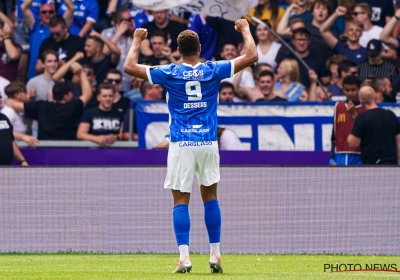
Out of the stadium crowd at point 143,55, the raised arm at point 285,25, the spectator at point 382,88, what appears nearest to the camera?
the spectator at point 382,88

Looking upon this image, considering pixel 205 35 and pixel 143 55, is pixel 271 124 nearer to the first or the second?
pixel 205 35

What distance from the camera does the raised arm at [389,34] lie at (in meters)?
17.4

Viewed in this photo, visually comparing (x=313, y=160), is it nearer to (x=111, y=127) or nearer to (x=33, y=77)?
(x=111, y=127)

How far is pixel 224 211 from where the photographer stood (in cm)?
1310

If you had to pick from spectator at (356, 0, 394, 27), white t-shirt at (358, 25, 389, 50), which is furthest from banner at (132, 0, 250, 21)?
spectator at (356, 0, 394, 27)

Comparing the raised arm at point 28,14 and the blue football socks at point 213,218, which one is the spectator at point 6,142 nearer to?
the raised arm at point 28,14

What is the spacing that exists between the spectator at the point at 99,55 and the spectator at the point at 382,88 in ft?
14.9

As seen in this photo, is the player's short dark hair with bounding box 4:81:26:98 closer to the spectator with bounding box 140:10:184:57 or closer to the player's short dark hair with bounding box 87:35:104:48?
the player's short dark hair with bounding box 87:35:104:48

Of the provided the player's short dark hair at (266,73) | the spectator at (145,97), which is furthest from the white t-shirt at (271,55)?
the spectator at (145,97)

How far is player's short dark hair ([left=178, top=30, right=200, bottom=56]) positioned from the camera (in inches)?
354

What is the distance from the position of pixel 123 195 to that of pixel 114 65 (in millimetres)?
5062

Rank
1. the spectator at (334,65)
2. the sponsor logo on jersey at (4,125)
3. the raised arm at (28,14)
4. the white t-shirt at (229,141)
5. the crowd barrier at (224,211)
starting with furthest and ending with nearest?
the raised arm at (28,14) < the spectator at (334,65) < the white t-shirt at (229,141) < the sponsor logo on jersey at (4,125) < the crowd barrier at (224,211)

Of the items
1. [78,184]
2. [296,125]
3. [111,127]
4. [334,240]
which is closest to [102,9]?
[111,127]

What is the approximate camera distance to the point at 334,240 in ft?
42.4
